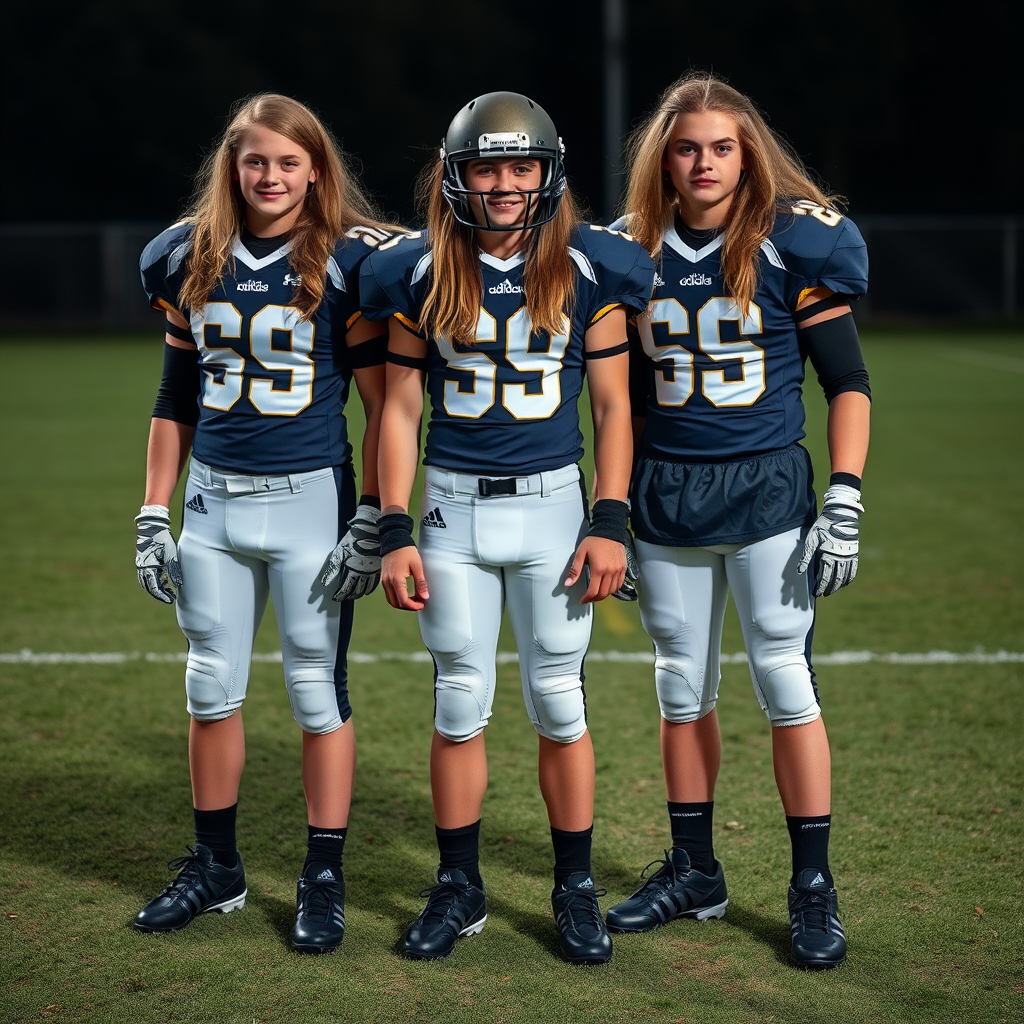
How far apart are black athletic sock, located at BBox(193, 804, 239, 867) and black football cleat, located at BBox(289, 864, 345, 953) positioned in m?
0.20

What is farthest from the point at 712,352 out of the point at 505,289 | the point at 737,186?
the point at 505,289

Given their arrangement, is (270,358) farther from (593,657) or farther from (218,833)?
(593,657)

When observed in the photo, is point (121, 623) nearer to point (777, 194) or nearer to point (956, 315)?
point (777, 194)

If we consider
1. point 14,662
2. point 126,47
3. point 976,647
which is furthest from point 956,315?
point 14,662

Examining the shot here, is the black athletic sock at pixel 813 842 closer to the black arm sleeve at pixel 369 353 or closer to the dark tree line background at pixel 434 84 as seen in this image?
the black arm sleeve at pixel 369 353

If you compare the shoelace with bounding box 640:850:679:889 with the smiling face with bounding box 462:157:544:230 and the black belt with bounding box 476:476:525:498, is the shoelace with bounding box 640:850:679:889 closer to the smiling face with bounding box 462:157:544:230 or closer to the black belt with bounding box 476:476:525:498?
the black belt with bounding box 476:476:525:498

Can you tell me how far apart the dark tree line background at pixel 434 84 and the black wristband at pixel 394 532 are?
2791 cm

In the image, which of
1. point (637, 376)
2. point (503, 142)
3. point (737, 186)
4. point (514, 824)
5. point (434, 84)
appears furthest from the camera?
point (434, 84)

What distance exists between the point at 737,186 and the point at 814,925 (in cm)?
165

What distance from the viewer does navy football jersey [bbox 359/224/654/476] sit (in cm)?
281

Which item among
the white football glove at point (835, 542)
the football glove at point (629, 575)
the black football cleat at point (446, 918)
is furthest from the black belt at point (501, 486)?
the black football cleat at point (446, 918)

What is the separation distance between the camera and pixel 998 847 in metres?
3.45

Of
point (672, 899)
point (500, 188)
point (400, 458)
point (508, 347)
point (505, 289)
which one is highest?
point (500, 188)

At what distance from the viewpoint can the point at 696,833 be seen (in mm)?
3137
